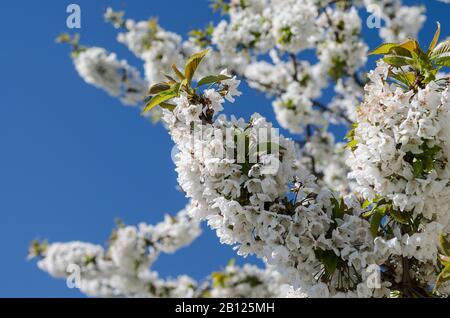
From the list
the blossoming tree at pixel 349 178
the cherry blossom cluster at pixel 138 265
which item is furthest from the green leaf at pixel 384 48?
the cherry blossom cluster at pixel 138 265

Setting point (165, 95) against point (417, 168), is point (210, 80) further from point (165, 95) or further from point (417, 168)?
point (417, 168)

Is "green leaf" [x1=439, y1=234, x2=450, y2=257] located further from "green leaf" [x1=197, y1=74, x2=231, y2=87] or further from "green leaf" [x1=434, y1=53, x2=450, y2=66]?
"green leaf" [x1=197, y1=74, x2=231, y2=87]

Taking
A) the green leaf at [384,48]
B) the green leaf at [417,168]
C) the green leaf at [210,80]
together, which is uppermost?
the green leaf at [384,48]

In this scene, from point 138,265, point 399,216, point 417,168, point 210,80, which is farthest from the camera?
point 138,265

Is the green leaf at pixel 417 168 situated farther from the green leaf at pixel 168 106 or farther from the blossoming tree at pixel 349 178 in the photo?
the green leaf at pixel 168 106

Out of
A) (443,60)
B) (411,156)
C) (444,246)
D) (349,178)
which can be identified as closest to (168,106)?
(349,178)

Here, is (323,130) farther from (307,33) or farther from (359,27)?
(307,33)

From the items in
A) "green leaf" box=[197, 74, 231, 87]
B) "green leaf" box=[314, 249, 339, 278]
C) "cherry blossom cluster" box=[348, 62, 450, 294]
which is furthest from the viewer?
"green leaf" box=[197, 74, 231, 87]

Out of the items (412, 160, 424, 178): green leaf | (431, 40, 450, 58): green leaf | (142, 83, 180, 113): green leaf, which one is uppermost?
(431, 40, 450, 58): green leaf

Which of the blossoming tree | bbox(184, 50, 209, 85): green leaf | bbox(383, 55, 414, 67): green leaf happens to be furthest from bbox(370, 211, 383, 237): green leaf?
bbox(184, 50, 209, 85): green leaf

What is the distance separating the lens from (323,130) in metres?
8.83

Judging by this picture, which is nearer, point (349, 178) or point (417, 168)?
point (417, 168)

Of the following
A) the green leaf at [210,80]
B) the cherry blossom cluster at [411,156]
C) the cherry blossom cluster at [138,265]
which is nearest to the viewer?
the cherry blossom cluster at [411,156]
